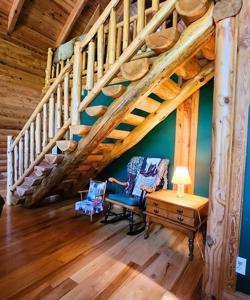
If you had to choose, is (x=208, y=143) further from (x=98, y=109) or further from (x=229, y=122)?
(x=98, y=109)

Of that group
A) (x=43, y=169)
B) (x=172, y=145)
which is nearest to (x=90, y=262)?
(x=43, y=169)

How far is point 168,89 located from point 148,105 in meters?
0.31

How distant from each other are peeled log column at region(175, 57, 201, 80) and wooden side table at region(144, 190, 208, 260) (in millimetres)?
1468

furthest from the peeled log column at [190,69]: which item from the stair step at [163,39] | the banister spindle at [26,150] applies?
the banister spindle at [26,150]

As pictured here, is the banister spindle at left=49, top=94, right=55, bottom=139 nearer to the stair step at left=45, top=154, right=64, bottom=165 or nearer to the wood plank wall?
the stair step at left=45, top=154, right=64, bottom=165

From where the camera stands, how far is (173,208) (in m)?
2.30

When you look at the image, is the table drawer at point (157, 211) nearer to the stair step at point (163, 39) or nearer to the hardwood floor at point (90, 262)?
the hardwood floor at point (90, 262)

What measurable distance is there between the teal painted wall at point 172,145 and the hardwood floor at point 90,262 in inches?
35.4

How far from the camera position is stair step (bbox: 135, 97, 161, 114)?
7.87 ft

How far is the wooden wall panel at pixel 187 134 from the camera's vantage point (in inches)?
114

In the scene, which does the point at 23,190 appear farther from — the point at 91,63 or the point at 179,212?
the point at 179,212

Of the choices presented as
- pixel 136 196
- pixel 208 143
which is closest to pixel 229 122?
pixel 208 143

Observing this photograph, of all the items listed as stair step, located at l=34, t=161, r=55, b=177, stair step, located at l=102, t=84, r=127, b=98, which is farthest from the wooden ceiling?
stair step, located at l=102, t=84, r=127, b=98

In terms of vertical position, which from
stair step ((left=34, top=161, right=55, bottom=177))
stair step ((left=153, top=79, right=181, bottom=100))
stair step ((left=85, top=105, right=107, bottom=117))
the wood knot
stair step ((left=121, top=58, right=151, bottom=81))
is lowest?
the wood knot
